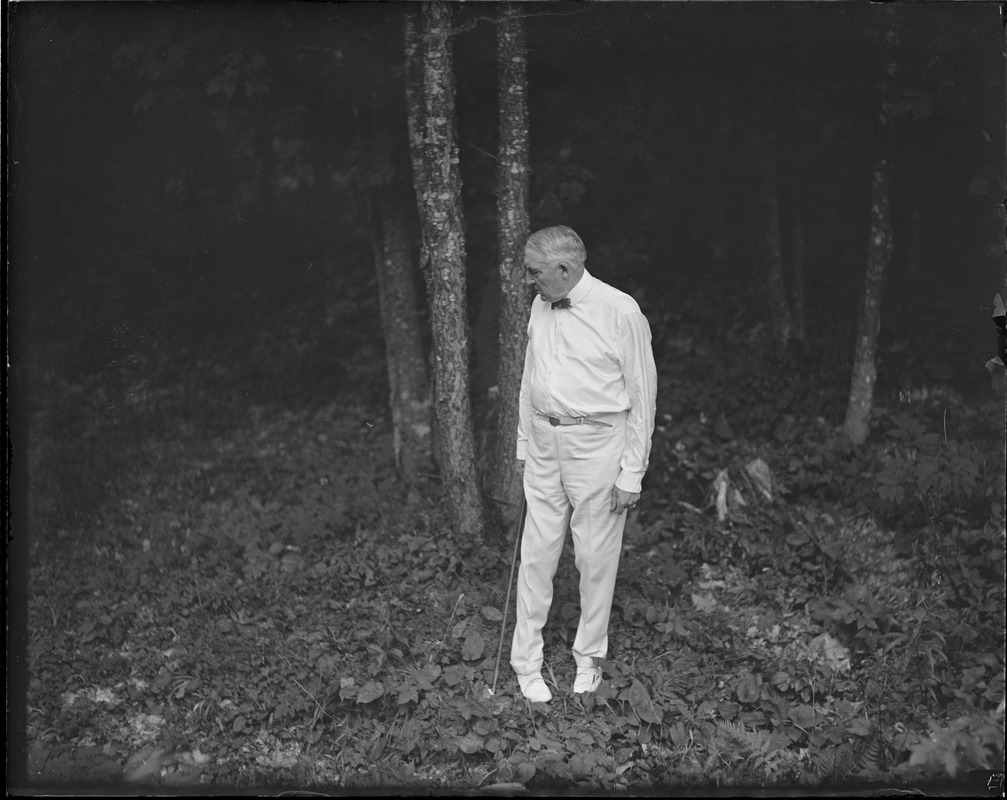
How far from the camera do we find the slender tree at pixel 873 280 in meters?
4.88

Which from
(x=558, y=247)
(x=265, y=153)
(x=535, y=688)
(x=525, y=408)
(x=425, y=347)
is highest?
(x=265, y=153)

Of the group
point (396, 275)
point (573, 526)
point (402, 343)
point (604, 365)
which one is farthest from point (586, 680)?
point (396, 275)

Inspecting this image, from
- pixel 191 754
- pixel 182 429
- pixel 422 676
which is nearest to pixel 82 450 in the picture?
pixel 182 429

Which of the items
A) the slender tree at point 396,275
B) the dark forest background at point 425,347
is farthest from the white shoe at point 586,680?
the slender tree at point 396,275

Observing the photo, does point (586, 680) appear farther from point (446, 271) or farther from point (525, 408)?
point (446, 271)

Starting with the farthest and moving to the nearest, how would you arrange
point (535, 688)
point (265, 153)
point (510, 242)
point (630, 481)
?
point (510, 242), point (265, 153), point (535, 688), point (630, 481)

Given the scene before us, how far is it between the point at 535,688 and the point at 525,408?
4.33 ft

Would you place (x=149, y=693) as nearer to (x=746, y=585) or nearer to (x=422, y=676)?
(x=422, y=676)

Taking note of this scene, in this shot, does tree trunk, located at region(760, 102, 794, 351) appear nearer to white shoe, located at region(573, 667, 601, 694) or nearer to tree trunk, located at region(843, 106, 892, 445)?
tree trunk, located at region(843, 106, 892, 445)

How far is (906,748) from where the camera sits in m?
4.28

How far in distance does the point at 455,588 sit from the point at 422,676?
622mm

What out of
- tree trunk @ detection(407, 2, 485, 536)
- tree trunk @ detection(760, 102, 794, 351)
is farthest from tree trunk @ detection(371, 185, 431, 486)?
tree trunk @ detection(760, 102, 794, 351)

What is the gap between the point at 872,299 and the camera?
5324 mm

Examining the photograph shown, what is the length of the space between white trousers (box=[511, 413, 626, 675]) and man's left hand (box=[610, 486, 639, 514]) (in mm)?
28
